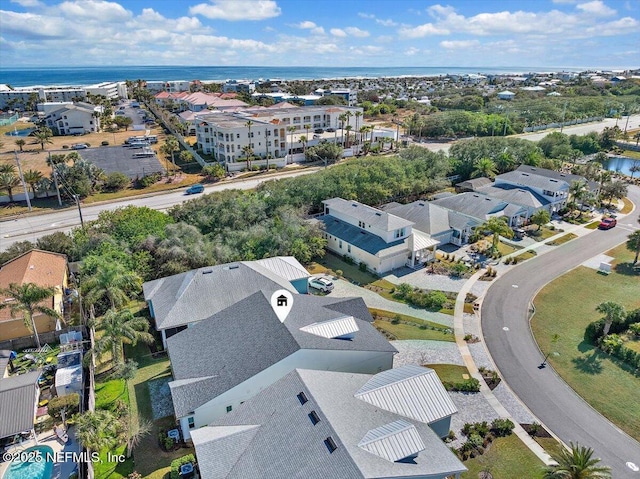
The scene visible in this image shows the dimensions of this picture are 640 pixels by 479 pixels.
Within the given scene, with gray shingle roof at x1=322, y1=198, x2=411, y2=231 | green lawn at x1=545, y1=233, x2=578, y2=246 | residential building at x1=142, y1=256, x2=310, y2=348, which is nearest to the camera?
residential building at x1=142, y1=256, x2=310, y2=348

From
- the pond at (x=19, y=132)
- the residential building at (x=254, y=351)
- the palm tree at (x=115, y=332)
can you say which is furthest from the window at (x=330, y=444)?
the pond at (x=19, y=132)

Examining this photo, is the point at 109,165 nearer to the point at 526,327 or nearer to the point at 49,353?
the point at 49,353

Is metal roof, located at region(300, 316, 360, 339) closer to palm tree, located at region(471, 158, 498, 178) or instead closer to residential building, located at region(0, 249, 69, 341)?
residential building, located at region(0, 249, 69, 341)

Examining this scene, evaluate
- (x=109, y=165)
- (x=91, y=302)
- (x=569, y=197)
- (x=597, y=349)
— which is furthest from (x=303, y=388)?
(x=109, y=165)

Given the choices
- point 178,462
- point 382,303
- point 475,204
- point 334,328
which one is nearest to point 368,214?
point 382,303

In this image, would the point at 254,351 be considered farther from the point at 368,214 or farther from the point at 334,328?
the point at 368,214

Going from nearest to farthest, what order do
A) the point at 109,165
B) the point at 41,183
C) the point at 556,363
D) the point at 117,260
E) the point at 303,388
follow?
the point at 303,388
the point at 556,363
the point at 117,260
the point at 41,183
the point at 109,165

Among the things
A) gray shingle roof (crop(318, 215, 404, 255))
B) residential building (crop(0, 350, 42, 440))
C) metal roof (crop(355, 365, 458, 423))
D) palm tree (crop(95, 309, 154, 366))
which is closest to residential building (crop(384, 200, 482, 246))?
gray shingle roof (crop(318, 215, 404, 255))
